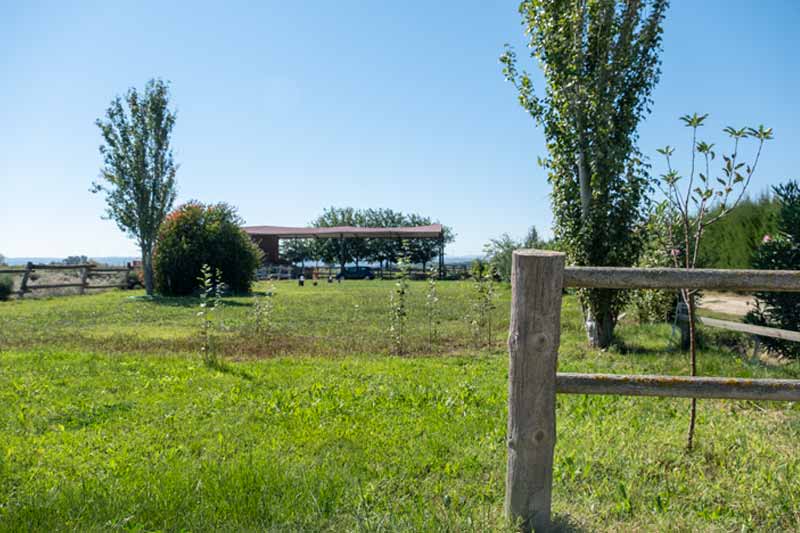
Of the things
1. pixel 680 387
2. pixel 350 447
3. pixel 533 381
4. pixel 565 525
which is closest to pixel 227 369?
pixel 350 447

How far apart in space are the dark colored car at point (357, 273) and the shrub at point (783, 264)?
30.2 m

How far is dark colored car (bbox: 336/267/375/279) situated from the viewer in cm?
3668

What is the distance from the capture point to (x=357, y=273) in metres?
37.1

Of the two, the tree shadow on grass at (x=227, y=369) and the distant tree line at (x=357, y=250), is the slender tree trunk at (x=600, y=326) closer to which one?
the tree shadow on grass at (x=227, y=369)

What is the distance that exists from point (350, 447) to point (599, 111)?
6.29 m

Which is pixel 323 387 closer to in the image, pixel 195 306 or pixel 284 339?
pixel 284 339

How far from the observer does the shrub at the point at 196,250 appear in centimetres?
1984

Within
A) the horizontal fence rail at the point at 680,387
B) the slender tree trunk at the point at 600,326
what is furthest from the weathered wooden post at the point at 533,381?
the slender tree trunk at the point at 600,326

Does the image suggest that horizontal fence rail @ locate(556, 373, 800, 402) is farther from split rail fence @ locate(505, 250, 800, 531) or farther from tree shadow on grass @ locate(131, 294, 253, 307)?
tree shadow on grass @ locate(131, 294, 253, 307)

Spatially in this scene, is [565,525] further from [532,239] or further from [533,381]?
Result: [532,239]

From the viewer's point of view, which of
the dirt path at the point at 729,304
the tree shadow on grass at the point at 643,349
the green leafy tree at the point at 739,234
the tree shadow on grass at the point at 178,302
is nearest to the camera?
the tree shadow on grass at the point at 643,349

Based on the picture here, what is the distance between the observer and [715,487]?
10.6ft

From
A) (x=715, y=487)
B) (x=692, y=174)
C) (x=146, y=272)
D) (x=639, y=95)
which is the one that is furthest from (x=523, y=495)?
(x=146, y=272)

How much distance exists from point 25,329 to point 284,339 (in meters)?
5.62
